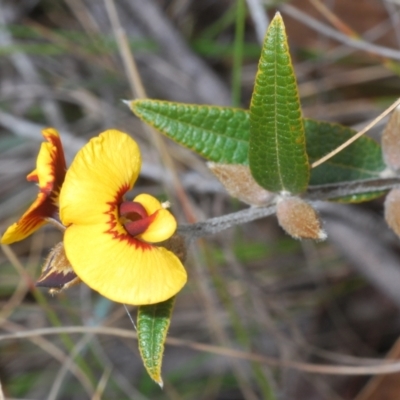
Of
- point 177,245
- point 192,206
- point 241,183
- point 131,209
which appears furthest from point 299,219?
point 192,206

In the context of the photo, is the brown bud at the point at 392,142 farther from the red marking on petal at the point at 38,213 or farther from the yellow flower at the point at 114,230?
the red marking on petal at the point at 38,213

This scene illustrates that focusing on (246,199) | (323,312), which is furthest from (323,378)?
(246,199)

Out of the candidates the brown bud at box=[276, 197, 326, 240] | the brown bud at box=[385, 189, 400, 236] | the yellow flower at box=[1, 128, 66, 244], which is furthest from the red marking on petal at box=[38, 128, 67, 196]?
the brown bud at box=[385, 189, 400, 236]

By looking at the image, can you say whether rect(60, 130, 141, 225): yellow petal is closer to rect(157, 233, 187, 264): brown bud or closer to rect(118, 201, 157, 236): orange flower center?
rect(118, 201, 157, 236): orange flower center

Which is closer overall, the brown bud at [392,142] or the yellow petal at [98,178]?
the yellow petal at [98,178]

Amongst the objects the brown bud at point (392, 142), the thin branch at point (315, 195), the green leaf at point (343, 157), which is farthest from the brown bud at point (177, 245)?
the brown bud at point (392, 142)

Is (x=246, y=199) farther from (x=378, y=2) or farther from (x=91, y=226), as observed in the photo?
(x=378, y=2)
